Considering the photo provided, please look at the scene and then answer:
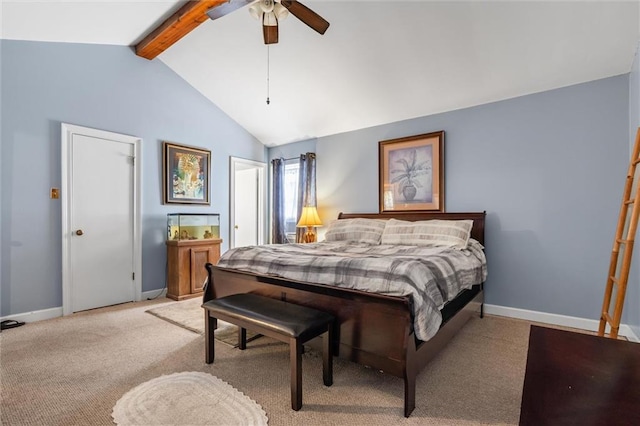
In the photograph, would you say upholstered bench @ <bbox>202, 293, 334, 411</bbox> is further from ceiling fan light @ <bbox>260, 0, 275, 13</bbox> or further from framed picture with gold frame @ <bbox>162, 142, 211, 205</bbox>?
framed picture with gold frame @ <bbox>162, 142, 211, 205</bbox>

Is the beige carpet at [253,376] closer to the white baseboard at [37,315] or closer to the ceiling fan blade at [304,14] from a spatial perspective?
the white baseboard at [37,315]

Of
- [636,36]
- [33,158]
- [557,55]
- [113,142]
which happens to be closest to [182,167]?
[113,142]

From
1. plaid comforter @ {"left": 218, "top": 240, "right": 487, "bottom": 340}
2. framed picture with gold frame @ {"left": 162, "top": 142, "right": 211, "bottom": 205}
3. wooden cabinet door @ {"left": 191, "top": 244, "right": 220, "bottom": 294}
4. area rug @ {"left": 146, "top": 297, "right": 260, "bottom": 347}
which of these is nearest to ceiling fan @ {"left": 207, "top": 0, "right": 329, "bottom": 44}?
plaid comforter @ {"left": 218, "top": 240, "right": 487, "bottom": 340}

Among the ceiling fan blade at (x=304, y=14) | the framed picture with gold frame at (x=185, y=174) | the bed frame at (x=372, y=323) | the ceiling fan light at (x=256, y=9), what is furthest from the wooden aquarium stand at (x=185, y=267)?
the ceiling fan blade at (x=304, y=14)

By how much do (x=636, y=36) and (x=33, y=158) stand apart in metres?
5.62

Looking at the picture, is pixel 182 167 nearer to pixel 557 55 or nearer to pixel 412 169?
pixel 412 169

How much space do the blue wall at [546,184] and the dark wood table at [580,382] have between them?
7.92ft

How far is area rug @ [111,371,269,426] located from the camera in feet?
5.28

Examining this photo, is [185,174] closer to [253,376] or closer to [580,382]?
[253,376]

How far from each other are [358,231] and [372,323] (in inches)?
83.5

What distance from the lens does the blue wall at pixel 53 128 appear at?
3021 millimetres

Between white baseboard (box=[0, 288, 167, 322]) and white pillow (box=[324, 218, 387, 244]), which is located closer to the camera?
white baseboard (box=[0, 288, 167, 322])

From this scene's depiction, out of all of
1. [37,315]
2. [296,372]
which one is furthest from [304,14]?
[37,315]

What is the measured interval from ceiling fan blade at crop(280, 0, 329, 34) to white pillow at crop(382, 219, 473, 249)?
2.18m
